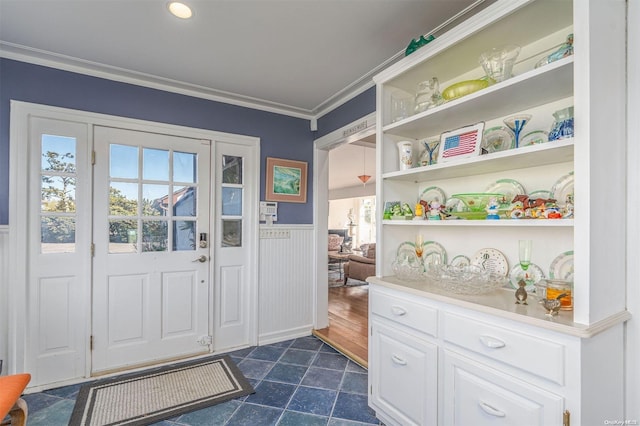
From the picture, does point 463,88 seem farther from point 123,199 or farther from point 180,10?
point 123,199

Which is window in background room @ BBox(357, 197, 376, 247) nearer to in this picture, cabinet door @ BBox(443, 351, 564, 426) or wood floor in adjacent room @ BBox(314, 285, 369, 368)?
wood floor in adjacent room @ BBox(314, 285, 369, 368)

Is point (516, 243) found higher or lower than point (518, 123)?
lower

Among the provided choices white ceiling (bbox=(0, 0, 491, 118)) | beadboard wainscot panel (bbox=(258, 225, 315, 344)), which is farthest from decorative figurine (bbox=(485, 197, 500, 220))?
beadboard wainscot panel (bbox=(258, 225, 315, 344))

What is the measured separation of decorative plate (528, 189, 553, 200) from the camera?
4.96 ft

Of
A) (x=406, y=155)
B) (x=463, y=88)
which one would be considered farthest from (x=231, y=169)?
(x=463, y=88)

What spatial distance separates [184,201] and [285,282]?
4.24 feet

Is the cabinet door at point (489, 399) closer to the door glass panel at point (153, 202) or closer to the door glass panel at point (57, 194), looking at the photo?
the door glass panel at point (153, 202)

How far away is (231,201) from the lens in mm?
2953

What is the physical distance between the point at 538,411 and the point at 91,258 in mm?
2917

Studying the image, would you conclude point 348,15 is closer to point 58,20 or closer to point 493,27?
point 493,27

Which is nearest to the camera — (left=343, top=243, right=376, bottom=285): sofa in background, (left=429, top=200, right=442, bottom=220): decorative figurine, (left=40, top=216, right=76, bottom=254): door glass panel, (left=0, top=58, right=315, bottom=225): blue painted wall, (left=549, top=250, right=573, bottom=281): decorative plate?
(left=549, top=250, right=573, bottom=281): decorative plate

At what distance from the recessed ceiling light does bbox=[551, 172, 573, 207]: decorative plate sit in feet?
7.08

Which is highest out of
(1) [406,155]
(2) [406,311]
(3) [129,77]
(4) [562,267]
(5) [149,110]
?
(3) [129,77]

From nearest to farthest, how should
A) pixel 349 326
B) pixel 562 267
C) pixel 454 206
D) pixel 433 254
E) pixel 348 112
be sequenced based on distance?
pixel 562 267 < pixel 454 206 < pixel 433 254 < pixel 348 112 < pixel 349 326
